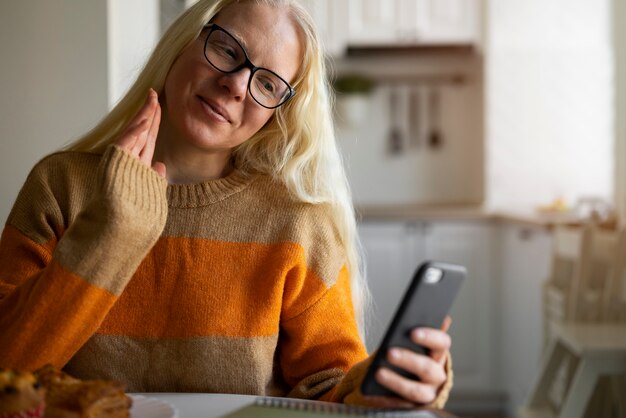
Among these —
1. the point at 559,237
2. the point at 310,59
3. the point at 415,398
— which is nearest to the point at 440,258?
the point at 559,237

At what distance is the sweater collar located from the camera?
1.23 metres

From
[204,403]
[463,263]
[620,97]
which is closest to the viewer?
[204,403]

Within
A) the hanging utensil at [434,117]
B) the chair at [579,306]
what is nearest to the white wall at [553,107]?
the hanging utensil at [434,117]

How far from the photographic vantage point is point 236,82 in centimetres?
117

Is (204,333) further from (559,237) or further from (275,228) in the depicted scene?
(559,237)

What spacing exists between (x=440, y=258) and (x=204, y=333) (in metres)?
2.77

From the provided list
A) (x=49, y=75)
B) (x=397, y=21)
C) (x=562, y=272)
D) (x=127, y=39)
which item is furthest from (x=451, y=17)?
(x=49, y=75)

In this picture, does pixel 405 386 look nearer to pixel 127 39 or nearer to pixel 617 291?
pixel 127 39

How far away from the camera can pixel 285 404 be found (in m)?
0.80

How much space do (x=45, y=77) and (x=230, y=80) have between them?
2.26 feet

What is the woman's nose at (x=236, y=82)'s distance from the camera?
1.17m

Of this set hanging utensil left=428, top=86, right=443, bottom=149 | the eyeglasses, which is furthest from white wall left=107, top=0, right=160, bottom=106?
hanging utensil left=428, top=86, right=443, bottom=149

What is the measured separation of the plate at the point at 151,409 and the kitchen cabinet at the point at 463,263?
2985 millimetres

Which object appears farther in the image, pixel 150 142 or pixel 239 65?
pixel 239 65
